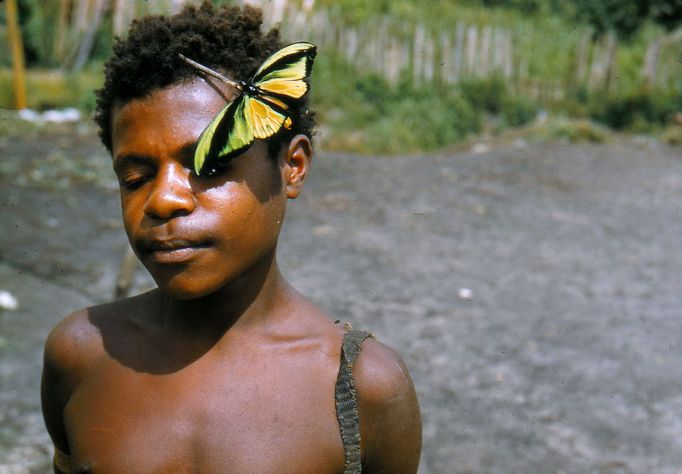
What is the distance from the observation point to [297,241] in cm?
626

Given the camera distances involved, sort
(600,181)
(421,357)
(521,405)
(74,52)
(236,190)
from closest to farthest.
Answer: (236,190) → (521,405) → (421,357) → (600,181) → (74,52)

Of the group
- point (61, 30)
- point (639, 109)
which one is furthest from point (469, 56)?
point (61, 30)

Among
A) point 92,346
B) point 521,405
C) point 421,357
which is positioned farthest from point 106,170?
point 92,346

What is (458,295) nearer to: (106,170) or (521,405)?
(521,405)

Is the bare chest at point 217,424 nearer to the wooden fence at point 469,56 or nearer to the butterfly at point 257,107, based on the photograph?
the butterfly at point 257,107

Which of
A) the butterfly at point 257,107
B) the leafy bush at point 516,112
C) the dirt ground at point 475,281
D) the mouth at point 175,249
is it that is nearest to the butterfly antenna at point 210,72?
the butterfly at point 257,107

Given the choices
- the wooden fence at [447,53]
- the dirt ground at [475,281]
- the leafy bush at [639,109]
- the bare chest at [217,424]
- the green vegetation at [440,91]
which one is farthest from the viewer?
the wooden fence at [447,53]

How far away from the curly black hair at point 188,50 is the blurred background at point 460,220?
1.47ft

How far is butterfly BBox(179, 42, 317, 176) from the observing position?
1667mm

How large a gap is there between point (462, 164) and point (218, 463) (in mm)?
7300

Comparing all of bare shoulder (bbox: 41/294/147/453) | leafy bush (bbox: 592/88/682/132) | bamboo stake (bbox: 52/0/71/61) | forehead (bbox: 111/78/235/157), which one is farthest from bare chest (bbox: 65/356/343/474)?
bamboo stake (bbox: 52/0/71/61)

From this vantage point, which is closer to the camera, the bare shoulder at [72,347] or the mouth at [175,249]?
the mouth at [175,249]

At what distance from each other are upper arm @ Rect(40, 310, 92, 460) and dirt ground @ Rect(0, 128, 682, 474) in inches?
59.3

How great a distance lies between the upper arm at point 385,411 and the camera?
1.85 meters
